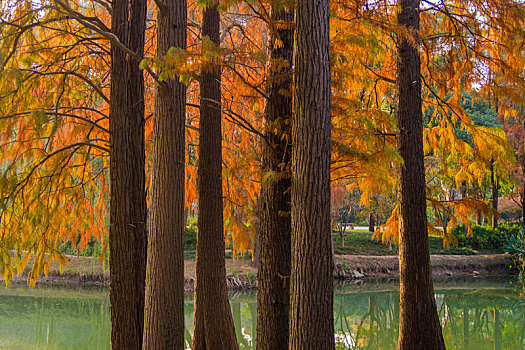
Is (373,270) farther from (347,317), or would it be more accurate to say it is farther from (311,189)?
(311,189)

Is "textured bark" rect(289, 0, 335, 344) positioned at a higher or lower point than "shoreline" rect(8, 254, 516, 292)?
higher

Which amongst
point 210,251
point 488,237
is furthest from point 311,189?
point 488,237

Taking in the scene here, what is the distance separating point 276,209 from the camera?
→ 492 centimetres

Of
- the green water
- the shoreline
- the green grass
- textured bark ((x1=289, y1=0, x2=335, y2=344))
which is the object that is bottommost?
the green water

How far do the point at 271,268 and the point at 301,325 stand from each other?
1.13 metres

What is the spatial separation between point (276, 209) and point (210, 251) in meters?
1.58

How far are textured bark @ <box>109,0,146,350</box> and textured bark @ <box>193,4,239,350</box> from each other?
1.04 metres

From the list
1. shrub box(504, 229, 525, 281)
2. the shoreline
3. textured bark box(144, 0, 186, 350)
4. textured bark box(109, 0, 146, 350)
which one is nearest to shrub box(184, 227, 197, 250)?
the shoreline

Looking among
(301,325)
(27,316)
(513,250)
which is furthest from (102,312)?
(513,250)

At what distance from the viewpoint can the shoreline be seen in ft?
50.8

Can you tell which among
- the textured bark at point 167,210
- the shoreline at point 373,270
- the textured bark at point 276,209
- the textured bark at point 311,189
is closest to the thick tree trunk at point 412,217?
the textured bark at point 276,209

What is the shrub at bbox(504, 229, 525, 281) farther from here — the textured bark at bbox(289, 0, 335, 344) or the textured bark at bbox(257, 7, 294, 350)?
the textured bark at bbox(289, 0, 335, 344)

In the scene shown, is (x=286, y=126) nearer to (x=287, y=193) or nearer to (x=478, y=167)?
(x=287, y=193)

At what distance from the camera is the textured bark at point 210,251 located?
6070mm
